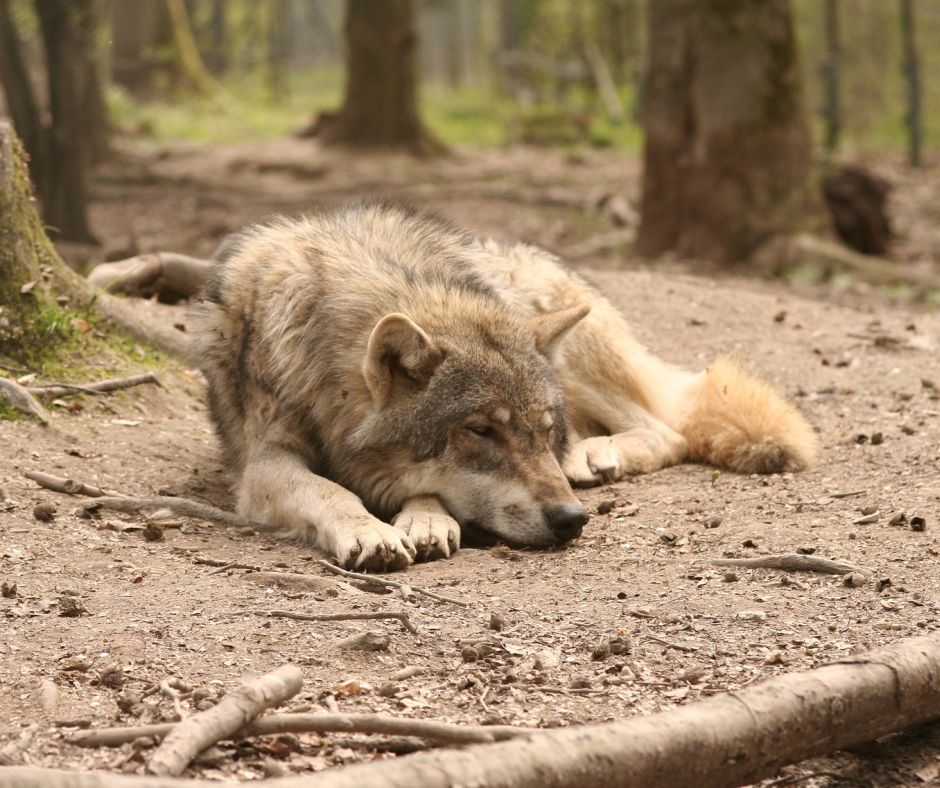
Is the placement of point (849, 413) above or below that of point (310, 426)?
below

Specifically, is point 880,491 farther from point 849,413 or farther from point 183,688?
point 183,688

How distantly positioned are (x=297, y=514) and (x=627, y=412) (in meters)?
1.96

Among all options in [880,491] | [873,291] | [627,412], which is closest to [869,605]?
[880,491]

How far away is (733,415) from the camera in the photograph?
222 inches

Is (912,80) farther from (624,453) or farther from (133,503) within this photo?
(133,503)

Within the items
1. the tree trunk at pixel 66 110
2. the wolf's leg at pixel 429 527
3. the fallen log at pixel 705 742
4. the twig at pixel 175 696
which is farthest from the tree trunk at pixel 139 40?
the fallen log at pixel 705 742

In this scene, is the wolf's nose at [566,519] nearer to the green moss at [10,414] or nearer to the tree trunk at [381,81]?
the green moss at [10,414]

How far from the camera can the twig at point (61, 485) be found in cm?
474

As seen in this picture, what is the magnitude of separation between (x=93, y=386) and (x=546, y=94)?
21316 mm

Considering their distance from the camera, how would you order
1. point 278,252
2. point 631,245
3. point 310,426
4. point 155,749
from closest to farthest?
point 155,749 < point 310,426 < point 278,252 < point 631,245

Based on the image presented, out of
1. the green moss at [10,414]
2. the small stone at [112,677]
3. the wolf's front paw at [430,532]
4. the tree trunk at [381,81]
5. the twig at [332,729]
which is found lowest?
the wolf's front paw at [430,532]

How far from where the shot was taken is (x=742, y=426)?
18.2 feet

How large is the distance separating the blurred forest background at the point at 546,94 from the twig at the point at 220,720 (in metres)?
6.98

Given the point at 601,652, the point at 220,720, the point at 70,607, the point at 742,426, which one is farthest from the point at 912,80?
the point at 220,720
